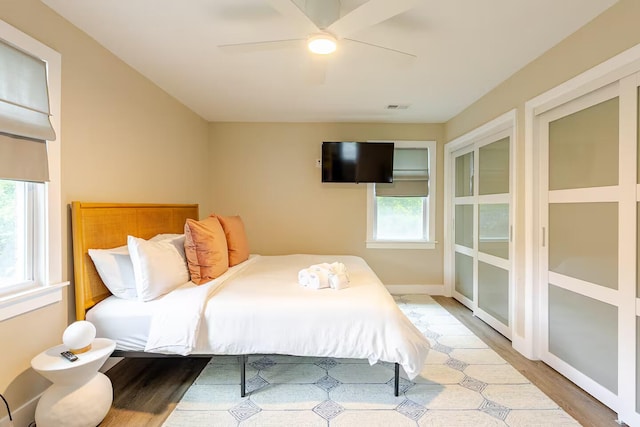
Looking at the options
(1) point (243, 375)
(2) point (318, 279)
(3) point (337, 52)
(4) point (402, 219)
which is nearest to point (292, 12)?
(3) point (337, 52)

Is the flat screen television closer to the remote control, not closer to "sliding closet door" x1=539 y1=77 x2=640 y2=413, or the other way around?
"sliding closet door" x1=539 y1=77 x2=640 y2=413

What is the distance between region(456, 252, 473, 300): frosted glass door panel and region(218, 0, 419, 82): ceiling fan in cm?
308

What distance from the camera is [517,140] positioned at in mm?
2809

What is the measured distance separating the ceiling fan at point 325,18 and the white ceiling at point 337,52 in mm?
69

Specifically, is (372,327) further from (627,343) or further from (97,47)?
(97,47)

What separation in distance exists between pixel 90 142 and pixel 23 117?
56 centimetres

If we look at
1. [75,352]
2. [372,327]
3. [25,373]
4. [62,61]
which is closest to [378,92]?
[372,327]

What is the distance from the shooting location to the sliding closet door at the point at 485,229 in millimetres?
3141

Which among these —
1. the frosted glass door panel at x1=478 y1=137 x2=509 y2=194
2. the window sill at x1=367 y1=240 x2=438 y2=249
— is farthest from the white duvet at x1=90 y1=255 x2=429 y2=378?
the window sill at x1=367 y1=240 x2=438 y2=249

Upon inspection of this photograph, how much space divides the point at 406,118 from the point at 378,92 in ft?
3.65

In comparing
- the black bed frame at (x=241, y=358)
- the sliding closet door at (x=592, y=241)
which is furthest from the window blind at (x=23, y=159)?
the sliding closet door at (x=592, y=241)

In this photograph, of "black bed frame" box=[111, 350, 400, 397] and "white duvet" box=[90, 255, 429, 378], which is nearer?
"white duvet" box=[90, 255, 429, 378]

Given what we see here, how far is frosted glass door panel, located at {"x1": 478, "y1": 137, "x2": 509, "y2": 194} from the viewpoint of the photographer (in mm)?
3145

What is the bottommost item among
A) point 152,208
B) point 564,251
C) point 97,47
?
point 564,251
